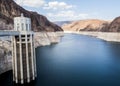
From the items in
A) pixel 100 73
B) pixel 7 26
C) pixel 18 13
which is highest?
pixel 18 13

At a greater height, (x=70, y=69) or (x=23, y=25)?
(x=23, y=25)

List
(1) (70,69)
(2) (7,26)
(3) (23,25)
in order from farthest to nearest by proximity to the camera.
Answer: (2) (7,26) → (1) (70,69) → (3) (23,25)

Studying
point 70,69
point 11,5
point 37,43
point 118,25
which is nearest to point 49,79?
point 70,69

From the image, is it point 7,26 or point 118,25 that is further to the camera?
point 118,25

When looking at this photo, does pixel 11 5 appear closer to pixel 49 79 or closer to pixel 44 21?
pixel 44 21

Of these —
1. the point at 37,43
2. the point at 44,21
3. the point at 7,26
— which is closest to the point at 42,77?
the point at 7,26

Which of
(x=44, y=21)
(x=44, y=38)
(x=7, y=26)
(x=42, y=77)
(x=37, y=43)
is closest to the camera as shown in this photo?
(x=42, y=77)

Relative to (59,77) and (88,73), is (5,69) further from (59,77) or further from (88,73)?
(88,73)
